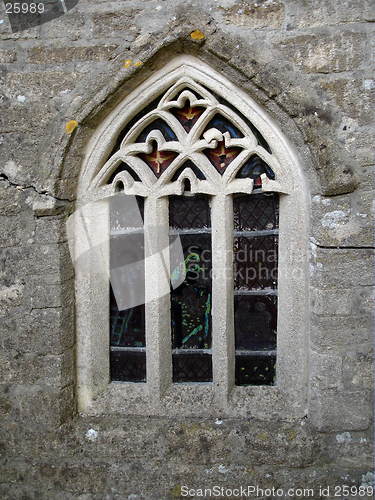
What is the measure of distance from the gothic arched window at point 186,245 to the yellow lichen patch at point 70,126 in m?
0.17

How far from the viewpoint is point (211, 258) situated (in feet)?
8.01

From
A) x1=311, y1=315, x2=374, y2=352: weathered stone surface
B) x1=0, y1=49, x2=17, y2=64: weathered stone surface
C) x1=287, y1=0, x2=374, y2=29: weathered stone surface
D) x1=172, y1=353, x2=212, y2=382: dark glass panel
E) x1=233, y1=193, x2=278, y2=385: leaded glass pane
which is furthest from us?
x1=172, y1=353, x2=212, y2=382: dark glass panel

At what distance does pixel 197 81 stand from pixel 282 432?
88.1 inches

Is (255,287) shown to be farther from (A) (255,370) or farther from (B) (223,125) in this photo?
(B) (223,125)

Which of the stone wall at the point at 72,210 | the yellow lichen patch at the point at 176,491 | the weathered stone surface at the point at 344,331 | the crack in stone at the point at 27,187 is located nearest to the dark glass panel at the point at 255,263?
the stone wall at the point at 72,210

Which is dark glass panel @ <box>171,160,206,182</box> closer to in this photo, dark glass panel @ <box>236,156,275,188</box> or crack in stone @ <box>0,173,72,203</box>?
dark glass panel @ <box>236,156,275,188</box>

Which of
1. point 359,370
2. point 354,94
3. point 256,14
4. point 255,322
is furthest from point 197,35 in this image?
point 359,370

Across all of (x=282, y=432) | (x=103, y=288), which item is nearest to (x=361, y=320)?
(x=282, y=432)

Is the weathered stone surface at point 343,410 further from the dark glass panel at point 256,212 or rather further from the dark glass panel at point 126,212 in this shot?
the dark glass panel at point 126,212

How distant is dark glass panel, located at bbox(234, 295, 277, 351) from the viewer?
2.44 metres

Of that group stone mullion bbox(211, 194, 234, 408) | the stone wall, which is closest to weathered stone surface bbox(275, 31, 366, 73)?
the stone wall

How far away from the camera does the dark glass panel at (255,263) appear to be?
2406 mm

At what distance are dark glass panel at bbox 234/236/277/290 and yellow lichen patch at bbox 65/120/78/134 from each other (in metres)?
1.22

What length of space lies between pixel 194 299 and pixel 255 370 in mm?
628
